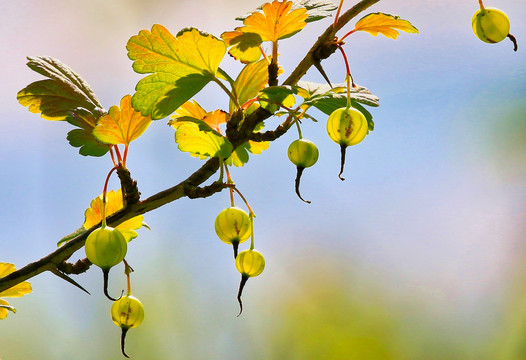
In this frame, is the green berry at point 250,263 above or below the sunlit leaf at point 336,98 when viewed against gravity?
below

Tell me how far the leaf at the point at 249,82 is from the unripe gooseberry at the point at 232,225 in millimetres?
173

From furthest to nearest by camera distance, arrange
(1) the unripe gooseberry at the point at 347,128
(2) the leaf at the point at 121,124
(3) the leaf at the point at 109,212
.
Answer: (3) the leaf at the point at 109,212
(2) the leaf at the point at 121,124
(1) the unripe gooseberry at the point at 347,128

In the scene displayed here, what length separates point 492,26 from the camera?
0.71 meters

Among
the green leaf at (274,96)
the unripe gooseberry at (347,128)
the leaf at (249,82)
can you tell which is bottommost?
the unripe gooseberry at (347,128)

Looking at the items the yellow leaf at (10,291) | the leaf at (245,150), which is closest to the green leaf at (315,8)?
the leaf at (245,150)

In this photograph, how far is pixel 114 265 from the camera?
2.26ft

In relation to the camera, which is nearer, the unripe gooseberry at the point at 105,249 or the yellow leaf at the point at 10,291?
the unripe gooseberry at the point at 105,249

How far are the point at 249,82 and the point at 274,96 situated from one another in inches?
5.1

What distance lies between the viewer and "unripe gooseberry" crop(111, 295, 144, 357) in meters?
0.79

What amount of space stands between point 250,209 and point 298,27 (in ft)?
0.80

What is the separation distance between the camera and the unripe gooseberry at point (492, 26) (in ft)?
2.31

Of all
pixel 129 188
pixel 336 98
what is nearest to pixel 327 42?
pixel 336 98

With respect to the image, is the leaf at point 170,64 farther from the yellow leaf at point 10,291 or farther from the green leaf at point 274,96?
the yellow leaf at point 10,291

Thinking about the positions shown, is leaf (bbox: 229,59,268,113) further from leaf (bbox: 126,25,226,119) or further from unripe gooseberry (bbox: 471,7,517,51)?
unripe gooseberry (bbox: 471,7,517,51)
